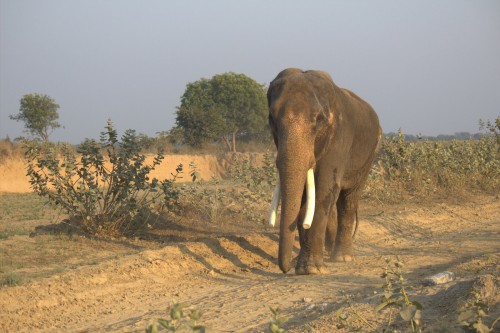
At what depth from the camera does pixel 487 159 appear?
1950 cm

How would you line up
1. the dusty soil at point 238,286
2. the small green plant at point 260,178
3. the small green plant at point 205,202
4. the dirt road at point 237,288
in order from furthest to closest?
the small green plant at point 260,178 < the small green plant at point 205,202 < the dirt road at point 237,288 < the dusty soil at point 238,286

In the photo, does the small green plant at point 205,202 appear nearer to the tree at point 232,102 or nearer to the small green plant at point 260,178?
the small green plant at point 260,178

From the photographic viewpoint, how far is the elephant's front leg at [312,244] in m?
8.07

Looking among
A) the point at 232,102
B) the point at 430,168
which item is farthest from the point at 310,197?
the point at 232,102

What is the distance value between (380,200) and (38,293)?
10504 mm

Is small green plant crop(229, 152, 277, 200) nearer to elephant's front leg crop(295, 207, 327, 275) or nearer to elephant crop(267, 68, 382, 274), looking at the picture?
elephant crop(267, 68, 382, 274)

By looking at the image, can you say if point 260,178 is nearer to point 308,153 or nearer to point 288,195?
point 308,153

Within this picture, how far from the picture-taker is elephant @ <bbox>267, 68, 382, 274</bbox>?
736cm

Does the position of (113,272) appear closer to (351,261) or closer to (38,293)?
(38,293)

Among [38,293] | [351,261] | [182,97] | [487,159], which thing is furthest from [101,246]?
[182,97]

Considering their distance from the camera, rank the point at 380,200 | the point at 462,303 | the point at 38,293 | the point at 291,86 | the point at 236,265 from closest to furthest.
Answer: the point at 462,303, the point at 38,293, the point at 291,86, the point at 236,265, the point at 380,200

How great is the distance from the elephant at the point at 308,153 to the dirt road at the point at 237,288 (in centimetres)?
51

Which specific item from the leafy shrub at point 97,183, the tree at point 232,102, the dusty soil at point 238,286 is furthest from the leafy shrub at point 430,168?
the tree at point 232,102

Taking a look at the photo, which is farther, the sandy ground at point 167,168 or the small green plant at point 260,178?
the sandy ground at point 167,168
